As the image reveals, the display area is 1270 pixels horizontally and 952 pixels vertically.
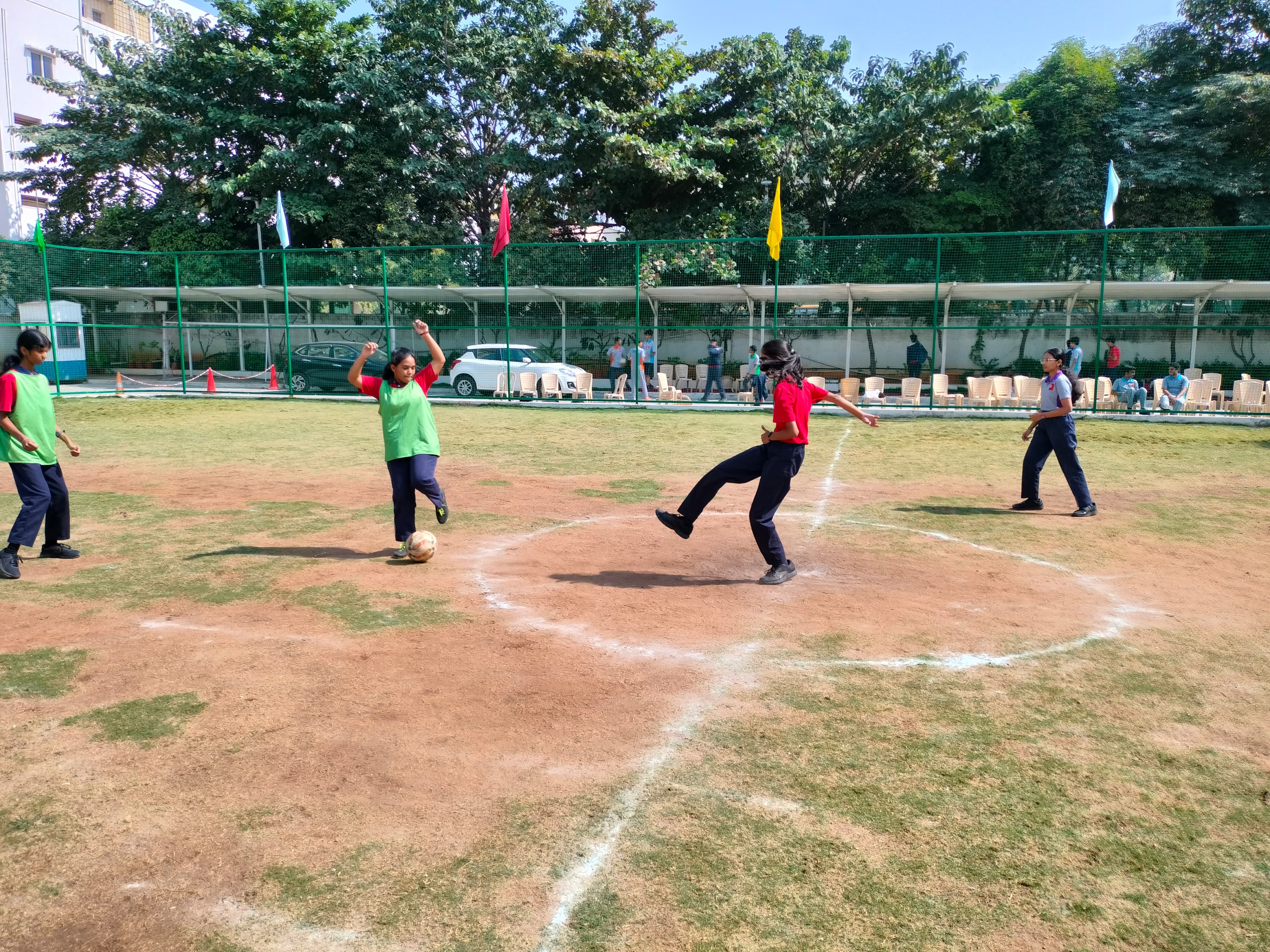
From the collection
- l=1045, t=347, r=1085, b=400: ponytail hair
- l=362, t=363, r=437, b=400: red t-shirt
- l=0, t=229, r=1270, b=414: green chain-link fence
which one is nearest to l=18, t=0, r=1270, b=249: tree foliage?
l=0, t=229, r=1270, b=414: green chain-link fence

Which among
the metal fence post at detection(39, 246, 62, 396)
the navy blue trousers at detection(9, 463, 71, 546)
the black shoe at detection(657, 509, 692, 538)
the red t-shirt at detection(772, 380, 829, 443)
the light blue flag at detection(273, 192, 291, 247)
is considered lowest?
the black shoe at detection(657, 509, 692, 538)

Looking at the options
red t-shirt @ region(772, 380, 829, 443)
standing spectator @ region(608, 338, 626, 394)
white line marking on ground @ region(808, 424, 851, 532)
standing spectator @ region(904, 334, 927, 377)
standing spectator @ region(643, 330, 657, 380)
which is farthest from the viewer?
standing spectator @ region(904, 334, 927, 377)

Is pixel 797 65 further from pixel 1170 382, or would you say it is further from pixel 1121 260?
pixel 1170 382

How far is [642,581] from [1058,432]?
5119 millimetres

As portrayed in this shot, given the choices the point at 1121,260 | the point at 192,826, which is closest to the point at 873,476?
the point at 192,826

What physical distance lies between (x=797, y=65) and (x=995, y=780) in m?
33.1

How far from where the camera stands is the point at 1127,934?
2.92 meters

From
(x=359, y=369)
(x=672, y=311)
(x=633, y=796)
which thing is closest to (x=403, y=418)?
(x=359, y=369)

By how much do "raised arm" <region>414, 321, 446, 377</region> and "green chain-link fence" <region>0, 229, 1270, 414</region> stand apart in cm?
1417

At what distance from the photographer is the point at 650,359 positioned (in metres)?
24.8

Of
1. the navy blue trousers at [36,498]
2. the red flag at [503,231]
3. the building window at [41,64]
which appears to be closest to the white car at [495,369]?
the red flag at [503,231]

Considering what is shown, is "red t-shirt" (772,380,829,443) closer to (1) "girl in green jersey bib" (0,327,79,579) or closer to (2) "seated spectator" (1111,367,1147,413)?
(1) "girl in green jersey bib" (0,327,79,579)

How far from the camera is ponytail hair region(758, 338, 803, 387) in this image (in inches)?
263

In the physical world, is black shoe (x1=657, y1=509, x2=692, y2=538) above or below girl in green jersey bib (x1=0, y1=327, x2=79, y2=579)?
below
